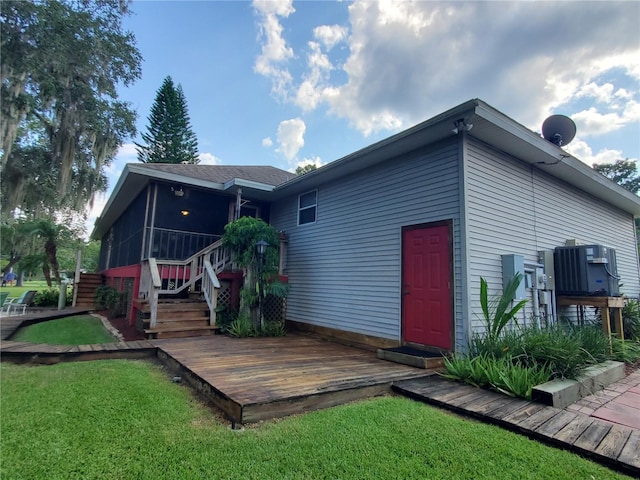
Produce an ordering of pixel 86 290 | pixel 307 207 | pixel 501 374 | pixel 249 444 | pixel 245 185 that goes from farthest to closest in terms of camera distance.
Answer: pixel 86 290
pixel 307 207
pixel 245 185
pixel 501 374
pixel 249 444

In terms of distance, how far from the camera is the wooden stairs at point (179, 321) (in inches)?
230

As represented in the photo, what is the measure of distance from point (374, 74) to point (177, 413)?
956 cm

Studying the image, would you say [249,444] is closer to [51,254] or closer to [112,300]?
[112,300]

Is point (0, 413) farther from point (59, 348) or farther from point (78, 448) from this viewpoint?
point (59, 348)

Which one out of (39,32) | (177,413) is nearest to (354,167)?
(177,413)

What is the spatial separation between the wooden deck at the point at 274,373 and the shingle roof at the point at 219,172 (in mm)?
4263

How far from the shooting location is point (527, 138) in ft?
16.0

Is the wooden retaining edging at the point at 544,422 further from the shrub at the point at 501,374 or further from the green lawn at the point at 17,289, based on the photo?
the green lawn at the point at 17,289

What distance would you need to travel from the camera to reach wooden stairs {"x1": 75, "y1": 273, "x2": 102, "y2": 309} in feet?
40.6

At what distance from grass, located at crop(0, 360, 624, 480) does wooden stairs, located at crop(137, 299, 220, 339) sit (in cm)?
275

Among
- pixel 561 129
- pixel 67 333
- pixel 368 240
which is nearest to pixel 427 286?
pixel 368 240

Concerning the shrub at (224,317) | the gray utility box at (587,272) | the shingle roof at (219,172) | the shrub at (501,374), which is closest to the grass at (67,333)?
the shrub at (224,317)

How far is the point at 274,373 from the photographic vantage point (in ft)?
11.9

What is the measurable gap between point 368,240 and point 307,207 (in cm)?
230
